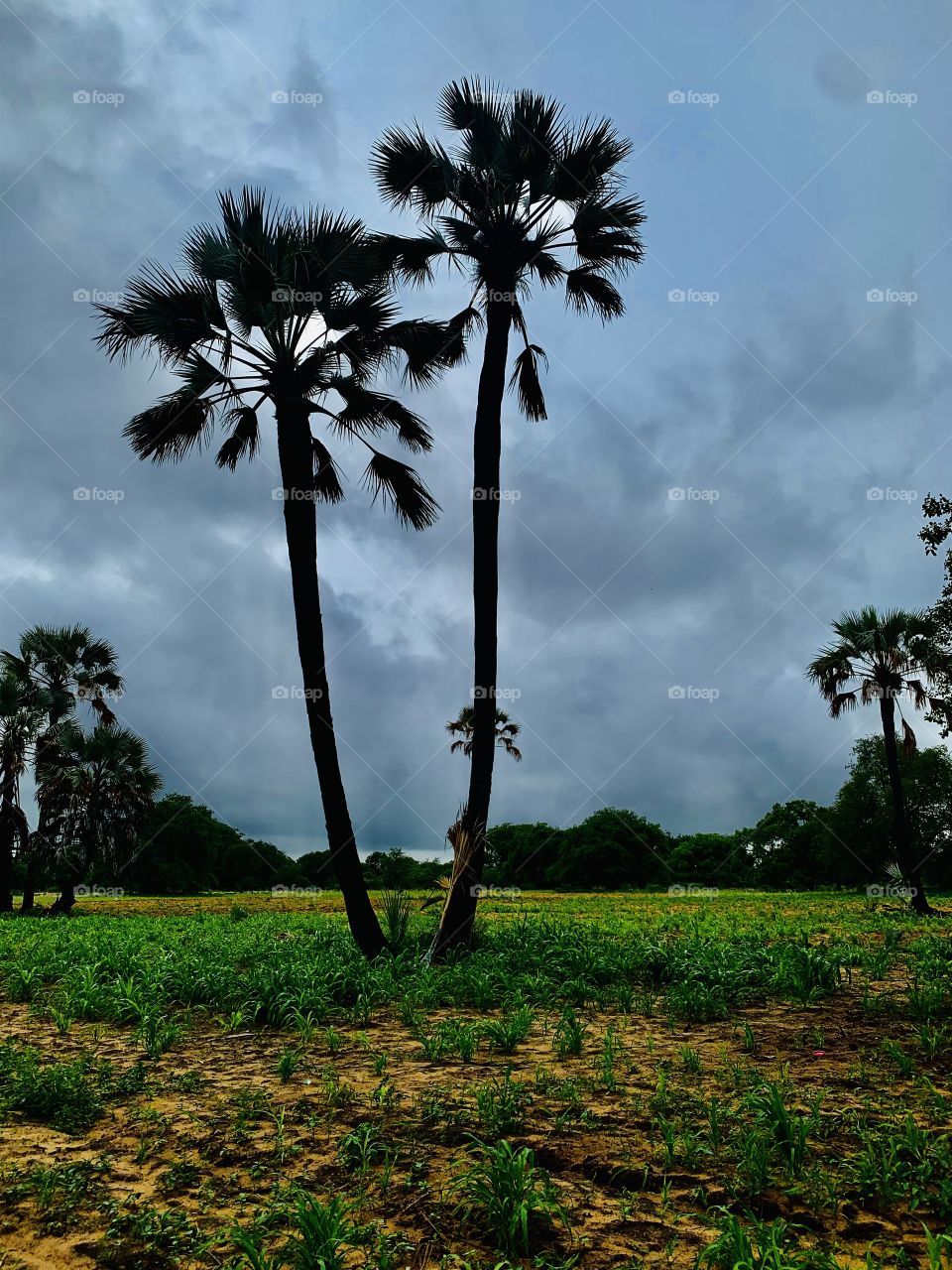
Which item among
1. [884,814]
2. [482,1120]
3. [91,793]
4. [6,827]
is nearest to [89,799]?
Result: [91,793]

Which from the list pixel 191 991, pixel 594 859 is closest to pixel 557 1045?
pixel 191 991

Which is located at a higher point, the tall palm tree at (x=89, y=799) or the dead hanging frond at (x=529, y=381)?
the dead hanging frond at (x=529, y=381)

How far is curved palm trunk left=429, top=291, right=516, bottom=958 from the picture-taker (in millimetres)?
10953

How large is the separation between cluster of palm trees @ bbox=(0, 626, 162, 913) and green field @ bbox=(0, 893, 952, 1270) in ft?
83.4

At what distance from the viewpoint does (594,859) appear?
62.5 m

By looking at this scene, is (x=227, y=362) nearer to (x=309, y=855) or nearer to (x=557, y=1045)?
(x=557, y=1045)

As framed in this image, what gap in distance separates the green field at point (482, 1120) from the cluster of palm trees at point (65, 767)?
83.4 feet

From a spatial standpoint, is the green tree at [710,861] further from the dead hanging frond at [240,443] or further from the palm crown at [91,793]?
the dead hanging frond at [240,443]

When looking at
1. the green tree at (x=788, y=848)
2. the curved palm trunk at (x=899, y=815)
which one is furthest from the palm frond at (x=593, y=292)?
the green tree at (x=788, y=848)

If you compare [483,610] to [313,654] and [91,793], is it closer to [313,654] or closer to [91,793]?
[313,654]

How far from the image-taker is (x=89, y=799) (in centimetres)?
3158

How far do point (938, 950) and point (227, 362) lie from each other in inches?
508

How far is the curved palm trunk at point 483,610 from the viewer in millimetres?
10953

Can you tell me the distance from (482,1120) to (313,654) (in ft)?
26.0
